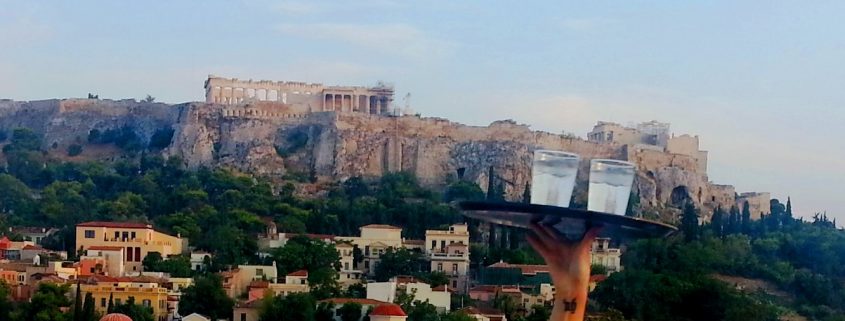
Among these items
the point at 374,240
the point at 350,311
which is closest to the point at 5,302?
the point at 350,311

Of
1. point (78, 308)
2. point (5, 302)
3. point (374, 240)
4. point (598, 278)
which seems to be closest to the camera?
point (78, 308)

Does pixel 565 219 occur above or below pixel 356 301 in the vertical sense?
above

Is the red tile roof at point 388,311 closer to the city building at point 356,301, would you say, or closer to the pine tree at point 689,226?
the city building at point 356,301

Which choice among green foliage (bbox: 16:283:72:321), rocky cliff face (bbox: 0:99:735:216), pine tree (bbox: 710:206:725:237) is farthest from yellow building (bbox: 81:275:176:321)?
rocky cliff face (bbox: 0:99:735:216)

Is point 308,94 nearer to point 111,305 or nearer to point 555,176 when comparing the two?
point 111,305

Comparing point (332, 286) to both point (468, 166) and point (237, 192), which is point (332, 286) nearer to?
point (237, 192)

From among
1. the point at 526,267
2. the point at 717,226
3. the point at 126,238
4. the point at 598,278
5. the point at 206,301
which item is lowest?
the point at 206,301
